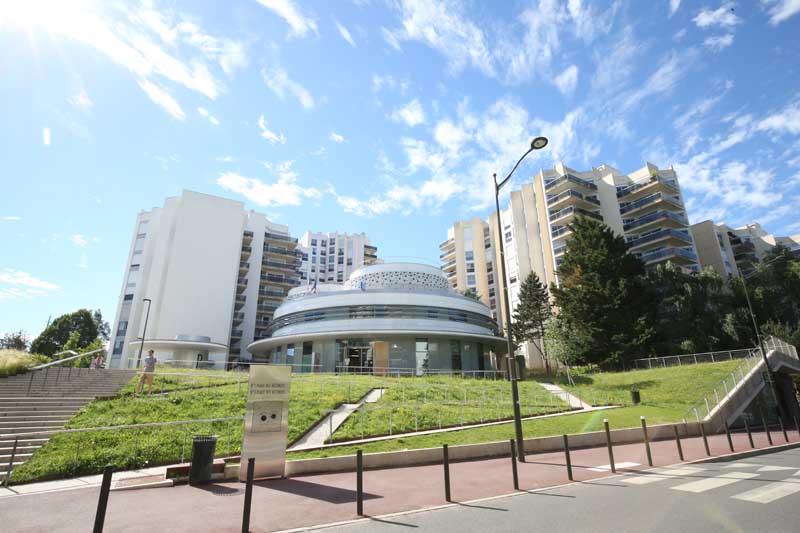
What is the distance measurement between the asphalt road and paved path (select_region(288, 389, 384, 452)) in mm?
6186

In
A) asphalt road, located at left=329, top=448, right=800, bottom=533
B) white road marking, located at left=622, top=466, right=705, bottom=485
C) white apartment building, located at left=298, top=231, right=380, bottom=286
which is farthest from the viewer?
white apartment building, located at left=298, top=231, right=380, bottom=286

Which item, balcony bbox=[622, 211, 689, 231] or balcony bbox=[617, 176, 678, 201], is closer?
balcony bbox=[622, 211, 689, 231]

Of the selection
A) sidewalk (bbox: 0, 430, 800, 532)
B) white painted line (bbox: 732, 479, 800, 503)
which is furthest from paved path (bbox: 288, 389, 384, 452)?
white painted line (bbox: 732, 479, 800, 503)

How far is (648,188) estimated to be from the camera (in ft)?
177

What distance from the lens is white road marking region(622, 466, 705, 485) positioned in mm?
8406

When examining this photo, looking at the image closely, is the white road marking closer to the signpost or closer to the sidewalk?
the sidewalk

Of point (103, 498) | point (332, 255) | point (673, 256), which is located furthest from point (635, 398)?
point (332, 255)

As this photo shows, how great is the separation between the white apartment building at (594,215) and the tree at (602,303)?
10.1 m

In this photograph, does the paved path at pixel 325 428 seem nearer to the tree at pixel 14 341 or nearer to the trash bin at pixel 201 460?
the trash bin at pixel 201 460

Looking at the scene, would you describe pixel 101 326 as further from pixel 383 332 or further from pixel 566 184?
pixel 566 184

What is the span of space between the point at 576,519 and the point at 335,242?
97509mm

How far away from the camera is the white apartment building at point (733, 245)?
5566 centimetres

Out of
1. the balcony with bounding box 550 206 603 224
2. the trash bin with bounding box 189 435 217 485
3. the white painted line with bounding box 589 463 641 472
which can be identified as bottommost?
the white painted line with bounding box 589 463 641 472

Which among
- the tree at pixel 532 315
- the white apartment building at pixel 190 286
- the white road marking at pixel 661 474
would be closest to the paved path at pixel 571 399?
the white road marking at pixel 661 474
